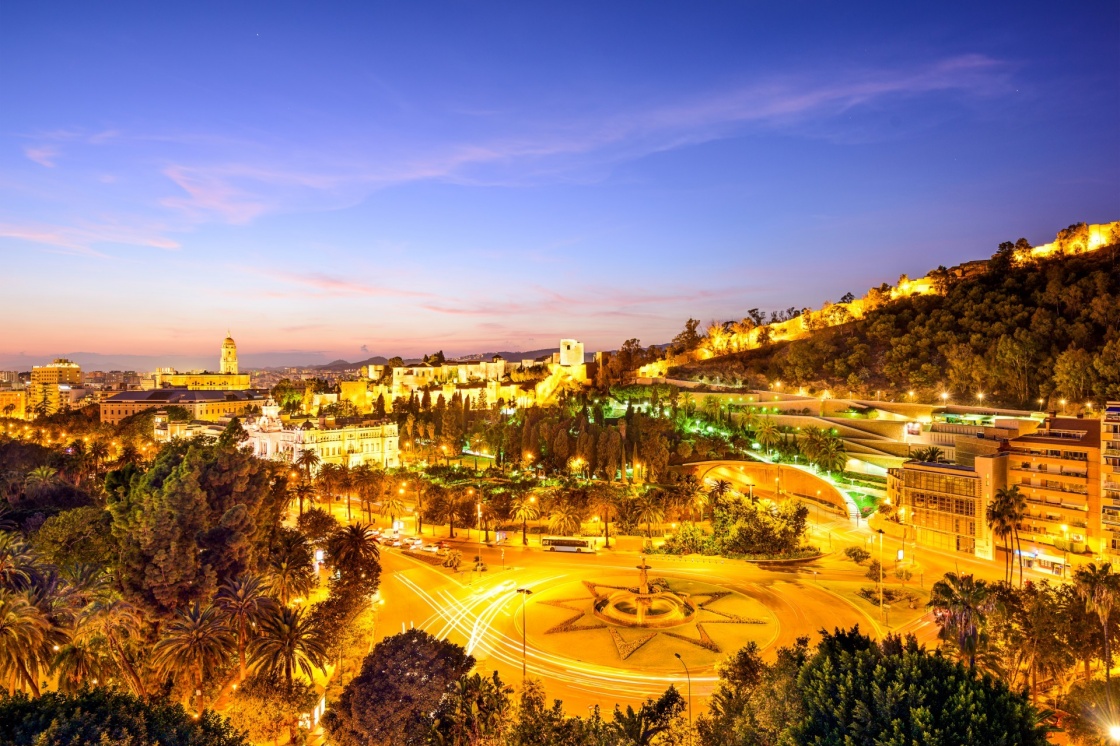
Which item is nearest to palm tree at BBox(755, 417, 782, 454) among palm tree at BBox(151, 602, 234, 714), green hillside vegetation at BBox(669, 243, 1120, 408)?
green hillside vegetation at BBox(669, 243, 1120, 408)

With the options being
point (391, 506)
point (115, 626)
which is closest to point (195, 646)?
point (115, 626)

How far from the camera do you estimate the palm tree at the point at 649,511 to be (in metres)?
42.5

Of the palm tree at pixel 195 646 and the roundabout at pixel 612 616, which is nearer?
the palm tree at pixel 195 646

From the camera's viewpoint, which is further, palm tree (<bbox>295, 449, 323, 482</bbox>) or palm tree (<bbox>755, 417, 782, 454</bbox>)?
palm tree (<bbox>755, 417, 782, 454</bbox>)

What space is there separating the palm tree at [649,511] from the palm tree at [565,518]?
430cm

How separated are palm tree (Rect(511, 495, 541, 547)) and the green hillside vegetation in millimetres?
43809

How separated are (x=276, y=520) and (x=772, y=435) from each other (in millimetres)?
42985

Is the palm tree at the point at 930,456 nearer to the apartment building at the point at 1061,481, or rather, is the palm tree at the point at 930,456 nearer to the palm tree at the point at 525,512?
the apartment building at the point at 1061,481

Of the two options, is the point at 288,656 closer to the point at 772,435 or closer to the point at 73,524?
the point at 73,524

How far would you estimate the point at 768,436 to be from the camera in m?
58.5

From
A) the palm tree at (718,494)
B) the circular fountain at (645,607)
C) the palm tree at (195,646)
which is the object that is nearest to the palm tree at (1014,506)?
the circular fountain at (645,607)

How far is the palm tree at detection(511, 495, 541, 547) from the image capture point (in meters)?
42.8

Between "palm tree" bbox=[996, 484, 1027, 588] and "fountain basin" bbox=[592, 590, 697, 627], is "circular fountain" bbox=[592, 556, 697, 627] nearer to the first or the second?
"fountain basin" bbox=[592, 590, 697, 627]

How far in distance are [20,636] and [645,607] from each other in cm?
2277
